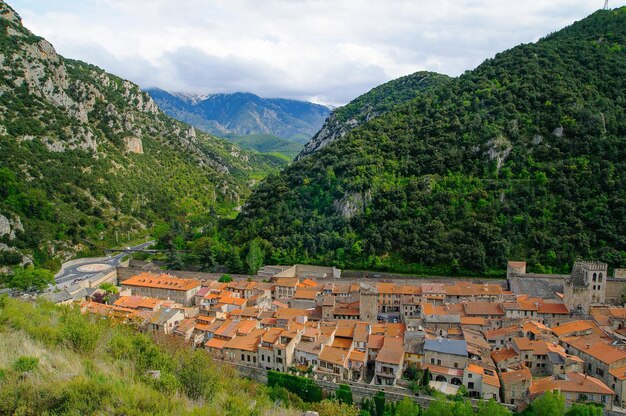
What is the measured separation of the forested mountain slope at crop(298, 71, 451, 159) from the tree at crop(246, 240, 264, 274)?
45653mm

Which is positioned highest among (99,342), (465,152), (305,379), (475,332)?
(465,152)

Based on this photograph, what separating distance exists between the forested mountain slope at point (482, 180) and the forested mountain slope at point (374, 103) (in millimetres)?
24392

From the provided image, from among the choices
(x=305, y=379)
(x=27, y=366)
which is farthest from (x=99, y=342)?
(x=305, y=379)

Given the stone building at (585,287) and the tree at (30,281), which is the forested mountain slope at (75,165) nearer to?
the tree at (30,281)

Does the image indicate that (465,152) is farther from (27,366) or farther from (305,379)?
(27,366)

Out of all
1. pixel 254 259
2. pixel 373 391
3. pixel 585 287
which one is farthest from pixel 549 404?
pixel 254 259

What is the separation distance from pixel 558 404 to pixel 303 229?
1232 inches

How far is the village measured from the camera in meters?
24.3

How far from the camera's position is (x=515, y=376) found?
77.6ft

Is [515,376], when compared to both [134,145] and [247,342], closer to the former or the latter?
[247,342]

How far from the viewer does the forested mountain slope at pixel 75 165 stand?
51.8 metres

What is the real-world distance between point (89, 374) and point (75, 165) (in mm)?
61345

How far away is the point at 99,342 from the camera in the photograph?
12.7 meters

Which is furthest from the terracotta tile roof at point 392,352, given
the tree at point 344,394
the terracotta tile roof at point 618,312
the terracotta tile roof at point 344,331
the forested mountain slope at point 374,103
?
the forested mountain slope at point 374,103
